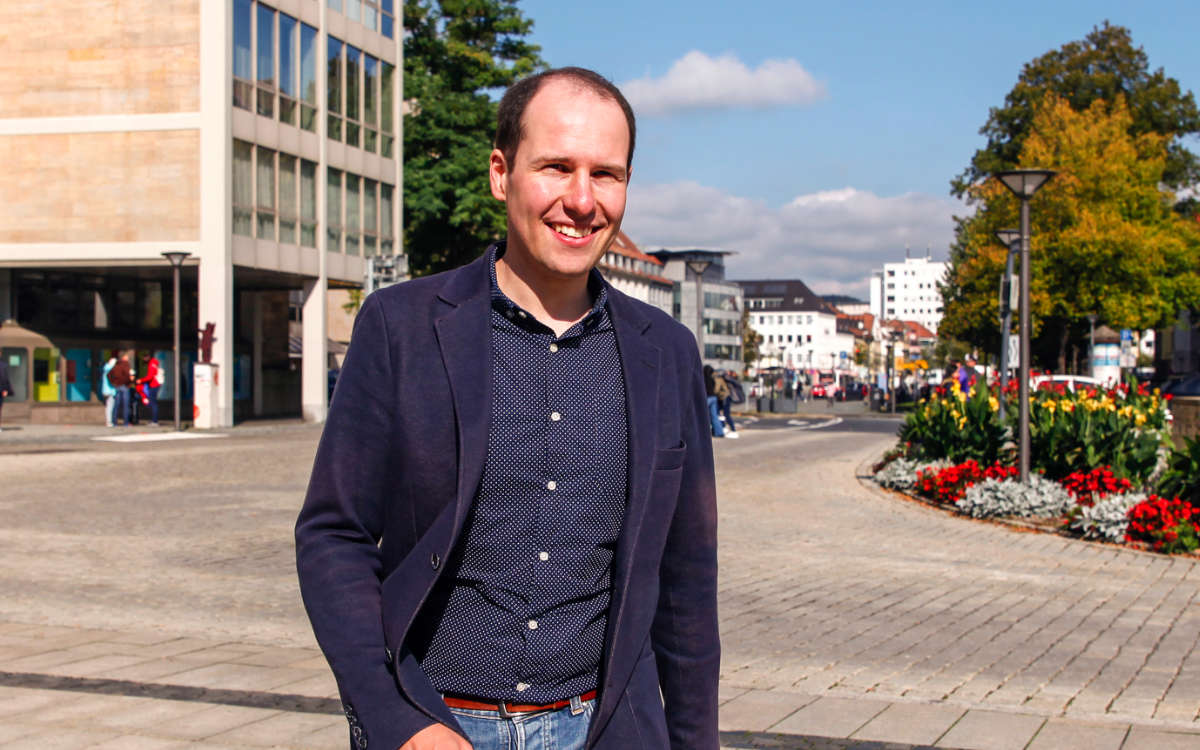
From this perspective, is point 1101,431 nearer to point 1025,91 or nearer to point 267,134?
point 267,134

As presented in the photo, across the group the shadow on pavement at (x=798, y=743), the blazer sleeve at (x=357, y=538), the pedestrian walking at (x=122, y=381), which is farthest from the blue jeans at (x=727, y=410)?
the blazer sleeve at (x=357, y=538)

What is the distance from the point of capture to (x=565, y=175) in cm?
224

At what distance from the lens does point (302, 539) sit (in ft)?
6.97

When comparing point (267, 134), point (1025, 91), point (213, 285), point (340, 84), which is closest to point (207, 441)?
point (213, 285)

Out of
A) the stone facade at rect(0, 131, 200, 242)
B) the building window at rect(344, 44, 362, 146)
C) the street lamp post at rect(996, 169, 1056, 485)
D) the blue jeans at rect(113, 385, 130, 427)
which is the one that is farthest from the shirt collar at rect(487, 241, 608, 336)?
the building window at rect(344, 44, 362, 146)

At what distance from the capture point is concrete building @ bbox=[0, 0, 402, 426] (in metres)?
33.3

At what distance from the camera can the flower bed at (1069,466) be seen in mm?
12305

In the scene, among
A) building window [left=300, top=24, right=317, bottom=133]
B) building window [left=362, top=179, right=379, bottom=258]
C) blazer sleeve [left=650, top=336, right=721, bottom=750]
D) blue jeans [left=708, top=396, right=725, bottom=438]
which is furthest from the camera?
building window [left=362, top=179, right=379, bottom=258]

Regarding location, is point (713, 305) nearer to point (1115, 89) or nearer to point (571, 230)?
point (1115, 89)

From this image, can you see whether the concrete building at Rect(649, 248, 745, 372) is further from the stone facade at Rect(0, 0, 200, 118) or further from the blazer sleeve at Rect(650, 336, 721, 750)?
the blazer sleeve at Rect(650, 336, 721, 750)

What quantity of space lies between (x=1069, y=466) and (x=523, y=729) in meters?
13.7

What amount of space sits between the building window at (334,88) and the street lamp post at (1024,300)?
84.5 ft

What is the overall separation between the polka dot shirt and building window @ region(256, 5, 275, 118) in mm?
34674

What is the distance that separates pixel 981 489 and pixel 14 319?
28.6 meters
